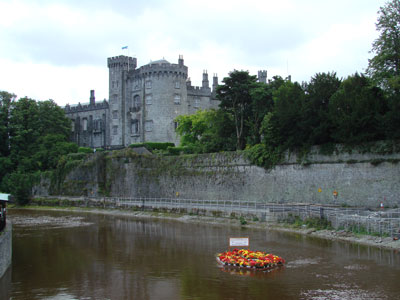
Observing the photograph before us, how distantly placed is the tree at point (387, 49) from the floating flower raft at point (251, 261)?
53.0 ft

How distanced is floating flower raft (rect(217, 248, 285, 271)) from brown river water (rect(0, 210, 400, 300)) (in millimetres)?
469

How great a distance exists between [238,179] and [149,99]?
24029 mm

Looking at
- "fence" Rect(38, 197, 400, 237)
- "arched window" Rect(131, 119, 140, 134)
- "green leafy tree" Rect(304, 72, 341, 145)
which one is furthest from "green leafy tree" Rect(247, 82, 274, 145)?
"arched window" Rect(131, 119, 140, 134)

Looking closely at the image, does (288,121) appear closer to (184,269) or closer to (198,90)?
(184,269)

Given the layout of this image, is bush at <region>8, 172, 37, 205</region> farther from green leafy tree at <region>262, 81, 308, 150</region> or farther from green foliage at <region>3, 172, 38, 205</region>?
green leafy tree at <region>262, 81, 308, 150</region>

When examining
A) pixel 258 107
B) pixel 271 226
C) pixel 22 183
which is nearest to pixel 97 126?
pixel 22 183

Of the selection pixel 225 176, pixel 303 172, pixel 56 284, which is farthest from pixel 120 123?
pixel 56 284

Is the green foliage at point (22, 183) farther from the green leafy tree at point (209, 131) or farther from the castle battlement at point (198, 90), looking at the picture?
the castle battlement at point (198, 90)

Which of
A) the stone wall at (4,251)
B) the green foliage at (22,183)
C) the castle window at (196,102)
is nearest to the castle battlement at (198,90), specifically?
the castle window at (196,102)

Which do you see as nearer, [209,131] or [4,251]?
[4,251]

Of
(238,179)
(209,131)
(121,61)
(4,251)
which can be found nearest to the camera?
(4,251)

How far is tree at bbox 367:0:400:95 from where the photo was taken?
3017 centimetres

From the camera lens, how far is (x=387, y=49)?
100 ft

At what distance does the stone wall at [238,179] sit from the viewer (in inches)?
1121
